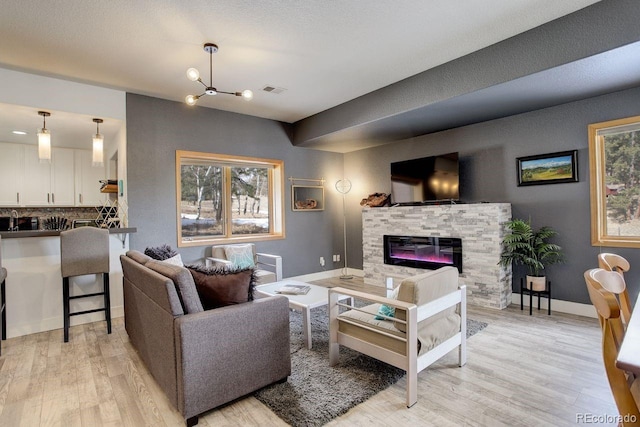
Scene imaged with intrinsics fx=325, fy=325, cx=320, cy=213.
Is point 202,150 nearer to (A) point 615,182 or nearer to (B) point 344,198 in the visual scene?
(B) point 344,198

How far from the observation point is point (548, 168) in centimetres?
385

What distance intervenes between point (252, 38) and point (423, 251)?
3.59 m

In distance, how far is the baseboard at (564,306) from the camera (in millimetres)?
3629

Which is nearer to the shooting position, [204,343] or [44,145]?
[204,343]

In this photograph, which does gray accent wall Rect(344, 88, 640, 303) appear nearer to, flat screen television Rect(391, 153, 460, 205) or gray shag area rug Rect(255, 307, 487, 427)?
flat screen television Rect(391, 153, 460, 205)

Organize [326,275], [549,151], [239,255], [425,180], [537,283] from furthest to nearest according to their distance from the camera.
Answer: [326,275] → [425,180] → [239,255] → [549,151] → [537,283]

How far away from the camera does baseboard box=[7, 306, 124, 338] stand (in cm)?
338

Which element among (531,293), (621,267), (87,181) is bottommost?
(531,293)

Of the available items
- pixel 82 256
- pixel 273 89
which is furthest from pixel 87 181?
pixel 273 89

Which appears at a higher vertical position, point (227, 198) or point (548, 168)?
point (548, 168)

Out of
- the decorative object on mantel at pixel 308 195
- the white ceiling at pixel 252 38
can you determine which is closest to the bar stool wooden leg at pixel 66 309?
the white ceiling at pixel 252 38

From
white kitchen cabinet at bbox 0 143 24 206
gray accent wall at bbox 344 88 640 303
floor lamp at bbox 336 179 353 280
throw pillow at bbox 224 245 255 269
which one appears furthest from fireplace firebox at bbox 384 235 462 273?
white kitchen cabinet at bbox 0 143 24 206

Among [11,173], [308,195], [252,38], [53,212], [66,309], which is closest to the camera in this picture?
[252,38]

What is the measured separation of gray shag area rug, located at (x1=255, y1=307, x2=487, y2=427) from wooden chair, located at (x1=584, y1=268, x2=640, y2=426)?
1390 mm
